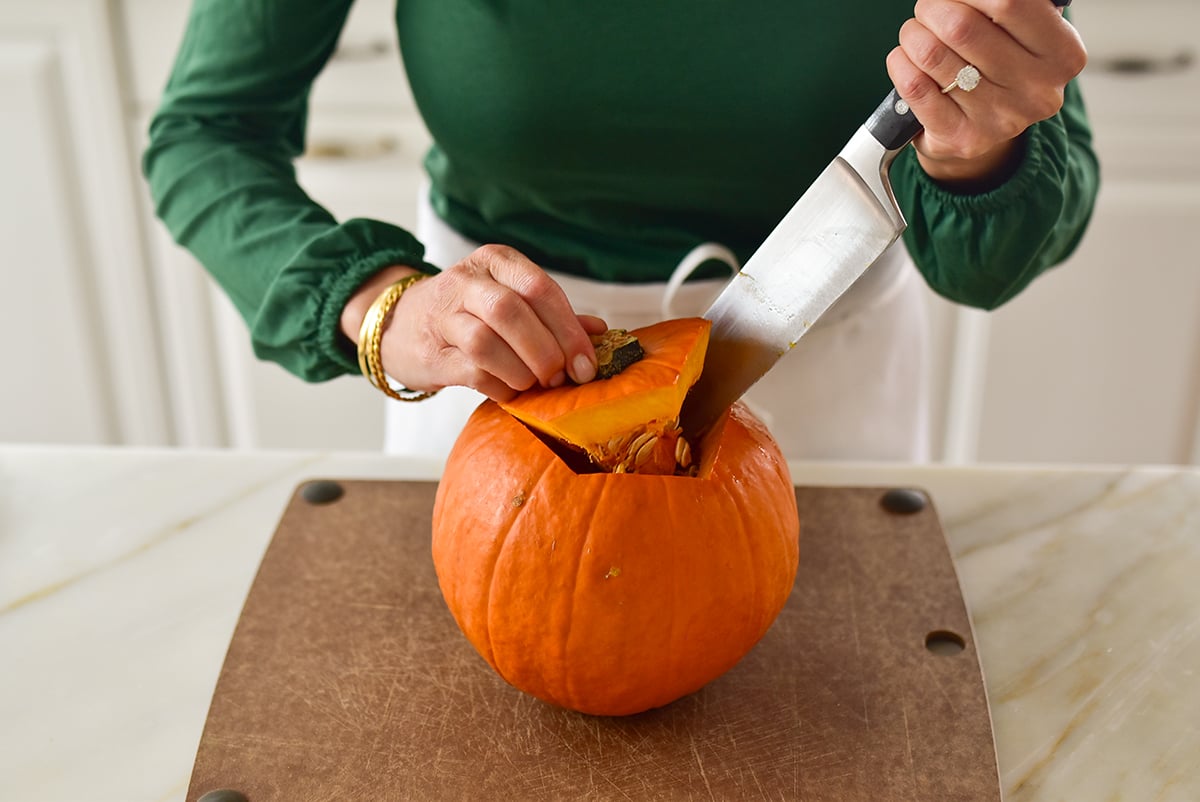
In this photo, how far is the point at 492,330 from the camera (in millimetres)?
684

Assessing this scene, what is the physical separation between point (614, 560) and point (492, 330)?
0.52 ft

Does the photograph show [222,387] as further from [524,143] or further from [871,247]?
[871,247]

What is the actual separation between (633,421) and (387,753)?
249mm

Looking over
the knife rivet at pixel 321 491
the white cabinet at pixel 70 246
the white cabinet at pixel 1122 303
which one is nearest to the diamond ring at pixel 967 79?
the knife rivet at pixel 321 491

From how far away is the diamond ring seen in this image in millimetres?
636

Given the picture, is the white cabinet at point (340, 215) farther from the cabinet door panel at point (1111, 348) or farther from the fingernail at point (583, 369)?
the fingernail at point (583, 369)

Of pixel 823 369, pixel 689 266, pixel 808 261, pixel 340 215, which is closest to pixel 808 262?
pixel 808 261

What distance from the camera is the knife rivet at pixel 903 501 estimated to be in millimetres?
923

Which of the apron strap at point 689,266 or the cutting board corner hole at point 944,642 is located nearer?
the cutting board corner hole at point 944,642

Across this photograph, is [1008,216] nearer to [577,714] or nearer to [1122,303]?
[577,714]

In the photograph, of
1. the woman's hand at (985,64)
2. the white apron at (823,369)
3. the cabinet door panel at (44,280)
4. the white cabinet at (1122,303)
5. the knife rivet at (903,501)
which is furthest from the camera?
the cabinet door panel at (44,280)

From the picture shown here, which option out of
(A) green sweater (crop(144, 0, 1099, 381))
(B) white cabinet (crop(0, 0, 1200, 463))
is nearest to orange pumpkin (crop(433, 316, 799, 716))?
(A) green sweater (crop(144, 0, 1099, 381))

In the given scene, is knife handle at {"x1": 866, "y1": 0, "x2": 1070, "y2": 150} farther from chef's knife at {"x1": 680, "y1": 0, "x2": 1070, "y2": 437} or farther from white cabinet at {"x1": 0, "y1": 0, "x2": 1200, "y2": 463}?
white cabinet at {"x1": 0, "y1": 0, "x2": 1200, "y2": 463}

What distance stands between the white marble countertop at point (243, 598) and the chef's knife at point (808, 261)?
27cm
